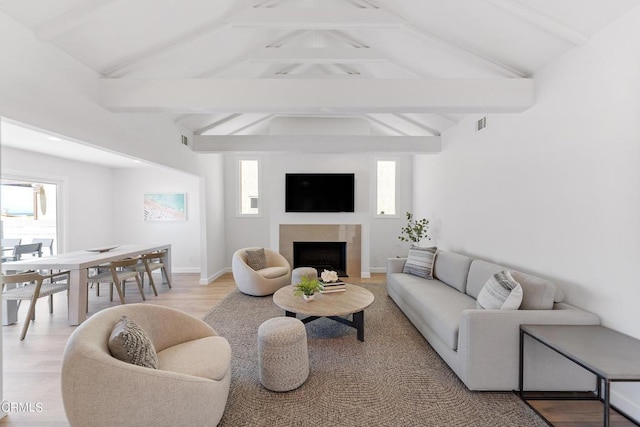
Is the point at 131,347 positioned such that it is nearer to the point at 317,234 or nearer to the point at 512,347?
the point at 512,347

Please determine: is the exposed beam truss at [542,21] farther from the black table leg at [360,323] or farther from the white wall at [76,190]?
the white wall at [76,190]

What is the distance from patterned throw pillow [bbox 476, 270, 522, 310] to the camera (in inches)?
90.6

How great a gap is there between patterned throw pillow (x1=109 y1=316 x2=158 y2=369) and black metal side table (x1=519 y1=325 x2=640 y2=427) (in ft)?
8.42

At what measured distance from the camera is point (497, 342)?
2.16 m

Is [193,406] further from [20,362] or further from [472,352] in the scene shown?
[20,362]

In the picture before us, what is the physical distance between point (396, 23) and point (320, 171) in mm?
3380

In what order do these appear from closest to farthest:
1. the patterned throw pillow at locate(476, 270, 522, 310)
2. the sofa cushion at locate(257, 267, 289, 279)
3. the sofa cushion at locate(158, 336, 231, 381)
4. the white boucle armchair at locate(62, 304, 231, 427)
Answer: the white boucle armchair at locate(62, 304, 231, 427) → the sofa cushion at locate(158, 336, 231, 381) → the patterned throw pillow at locate(476, 270, 522, 310) → the sofa cushion at locate(257, 267, 289, 279)

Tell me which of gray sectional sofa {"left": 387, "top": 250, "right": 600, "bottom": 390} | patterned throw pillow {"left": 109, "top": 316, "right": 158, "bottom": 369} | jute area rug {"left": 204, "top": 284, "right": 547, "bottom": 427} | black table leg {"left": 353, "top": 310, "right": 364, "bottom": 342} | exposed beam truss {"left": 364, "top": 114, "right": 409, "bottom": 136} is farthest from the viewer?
exposed beam truss {"left": 364, "top": 114, "right": 409, "bottom": 136}

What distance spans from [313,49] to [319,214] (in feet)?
10.6

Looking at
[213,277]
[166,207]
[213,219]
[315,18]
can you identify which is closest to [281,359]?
[315,18]

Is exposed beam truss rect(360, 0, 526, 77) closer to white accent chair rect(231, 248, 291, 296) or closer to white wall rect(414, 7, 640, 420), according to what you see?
white wall rect(414, 7, 640, 420)

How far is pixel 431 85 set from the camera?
9.23ft

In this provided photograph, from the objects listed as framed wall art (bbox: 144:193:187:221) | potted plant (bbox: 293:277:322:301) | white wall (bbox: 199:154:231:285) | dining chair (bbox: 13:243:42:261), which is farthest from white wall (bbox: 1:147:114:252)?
potted plant (bbox: 293:277:322:301)

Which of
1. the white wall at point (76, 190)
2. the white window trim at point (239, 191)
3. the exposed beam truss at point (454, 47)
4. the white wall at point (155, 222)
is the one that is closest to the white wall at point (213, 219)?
the white window trim at point (239, 191)
